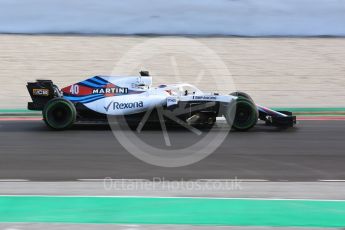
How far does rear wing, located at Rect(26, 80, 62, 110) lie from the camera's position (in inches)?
458

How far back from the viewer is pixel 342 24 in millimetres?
20281

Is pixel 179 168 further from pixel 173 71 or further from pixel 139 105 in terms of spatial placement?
pixel 173 71

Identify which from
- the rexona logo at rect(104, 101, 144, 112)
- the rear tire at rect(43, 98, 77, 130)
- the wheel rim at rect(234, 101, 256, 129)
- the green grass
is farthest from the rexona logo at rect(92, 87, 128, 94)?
the green grass

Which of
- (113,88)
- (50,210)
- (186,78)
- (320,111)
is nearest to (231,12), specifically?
(186,78)

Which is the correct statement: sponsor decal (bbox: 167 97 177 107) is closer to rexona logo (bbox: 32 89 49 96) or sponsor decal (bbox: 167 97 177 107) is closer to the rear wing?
the rear wing

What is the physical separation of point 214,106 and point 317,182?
165 inches

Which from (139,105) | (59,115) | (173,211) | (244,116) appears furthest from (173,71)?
(173,211)

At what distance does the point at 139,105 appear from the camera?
11203mm

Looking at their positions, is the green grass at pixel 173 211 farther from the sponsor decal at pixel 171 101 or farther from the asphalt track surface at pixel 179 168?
the sponsor decal at pixel 171 101

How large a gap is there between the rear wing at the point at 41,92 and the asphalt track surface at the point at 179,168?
476 mm

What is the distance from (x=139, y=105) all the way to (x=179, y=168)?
11.2 ft

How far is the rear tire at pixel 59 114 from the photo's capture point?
11188 mm

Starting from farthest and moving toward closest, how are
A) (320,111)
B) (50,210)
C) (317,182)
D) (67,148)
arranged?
(320,111) → (67,148) → (317,182) → (50,210)

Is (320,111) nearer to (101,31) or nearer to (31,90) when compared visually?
(31,90)
